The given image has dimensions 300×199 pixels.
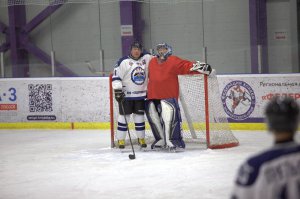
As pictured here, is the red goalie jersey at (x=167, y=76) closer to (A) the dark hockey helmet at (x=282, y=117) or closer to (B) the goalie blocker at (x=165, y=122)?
(B) the goalie blocker at (x=165, y=122)

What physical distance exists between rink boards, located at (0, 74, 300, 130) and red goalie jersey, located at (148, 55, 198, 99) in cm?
163

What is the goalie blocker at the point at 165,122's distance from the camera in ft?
24.1

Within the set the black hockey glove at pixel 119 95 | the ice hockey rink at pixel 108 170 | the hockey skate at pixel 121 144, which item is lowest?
the ice hockey rink at pixel 108 170

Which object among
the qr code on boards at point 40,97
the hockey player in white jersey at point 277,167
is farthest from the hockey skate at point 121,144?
the hockey player in white jersey at point 277,167

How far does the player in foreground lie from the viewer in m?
7.34

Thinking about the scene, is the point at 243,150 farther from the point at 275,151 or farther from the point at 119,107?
the point at 275,151

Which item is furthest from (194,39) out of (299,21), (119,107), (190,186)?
(190,186)

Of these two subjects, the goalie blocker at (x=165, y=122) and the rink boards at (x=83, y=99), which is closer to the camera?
the goalie blocker at (x=165, y=122)

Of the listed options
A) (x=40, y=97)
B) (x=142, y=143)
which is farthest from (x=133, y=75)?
(x=40, y=97)

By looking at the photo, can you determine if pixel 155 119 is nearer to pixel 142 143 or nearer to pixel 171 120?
pixel 171 120

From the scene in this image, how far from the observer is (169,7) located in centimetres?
1057

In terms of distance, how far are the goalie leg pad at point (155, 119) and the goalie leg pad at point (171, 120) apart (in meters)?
0.15

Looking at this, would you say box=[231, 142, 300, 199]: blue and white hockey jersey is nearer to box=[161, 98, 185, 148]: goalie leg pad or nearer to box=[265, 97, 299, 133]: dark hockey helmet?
box=[265, 97, 299, 133]: dark hockey helmet

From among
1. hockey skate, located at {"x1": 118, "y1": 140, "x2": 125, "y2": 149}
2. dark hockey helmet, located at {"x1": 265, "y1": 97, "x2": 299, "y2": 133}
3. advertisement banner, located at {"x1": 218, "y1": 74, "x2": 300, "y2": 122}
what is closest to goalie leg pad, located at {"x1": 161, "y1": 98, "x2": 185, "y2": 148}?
hockey skate, located at {"x1": 118, "y1": 140, "x2": 125, "y2": 149}
